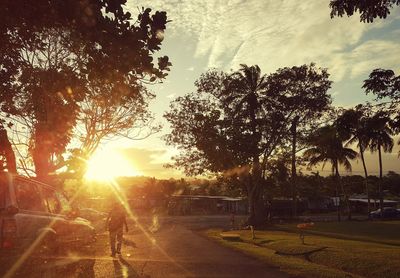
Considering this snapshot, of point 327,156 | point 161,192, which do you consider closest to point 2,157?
point 327,156

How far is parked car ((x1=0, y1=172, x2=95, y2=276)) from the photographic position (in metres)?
6.95

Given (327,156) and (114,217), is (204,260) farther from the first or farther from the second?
(327,156)

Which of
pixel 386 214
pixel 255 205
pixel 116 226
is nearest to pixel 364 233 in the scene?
pixel 255 205

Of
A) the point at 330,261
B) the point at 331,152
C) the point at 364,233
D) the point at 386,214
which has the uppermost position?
the point at 331,152

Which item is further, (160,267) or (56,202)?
(160,267)

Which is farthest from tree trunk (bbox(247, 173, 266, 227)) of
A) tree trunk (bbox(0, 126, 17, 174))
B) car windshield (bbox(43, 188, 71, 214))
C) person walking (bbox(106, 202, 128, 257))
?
car windshield (bbox(43, 188, 71, 214))

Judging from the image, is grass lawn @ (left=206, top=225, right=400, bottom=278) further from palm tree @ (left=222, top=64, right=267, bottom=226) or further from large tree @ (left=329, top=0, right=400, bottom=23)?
palm tree @ (left=222, top=64, right=267, bottom=226)

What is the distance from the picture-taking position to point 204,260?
43.4ft

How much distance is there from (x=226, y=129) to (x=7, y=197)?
29.0 m

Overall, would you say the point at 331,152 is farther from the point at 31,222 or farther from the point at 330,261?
the point at 31,222

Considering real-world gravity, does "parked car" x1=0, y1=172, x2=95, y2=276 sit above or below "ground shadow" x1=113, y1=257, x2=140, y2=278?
above

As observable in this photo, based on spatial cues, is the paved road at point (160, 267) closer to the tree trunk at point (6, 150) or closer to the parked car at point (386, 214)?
the tree trunk at point (6, 150)

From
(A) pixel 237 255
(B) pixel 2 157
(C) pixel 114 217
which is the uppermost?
(B) pixel 2 157

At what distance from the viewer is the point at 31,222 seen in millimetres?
7840
